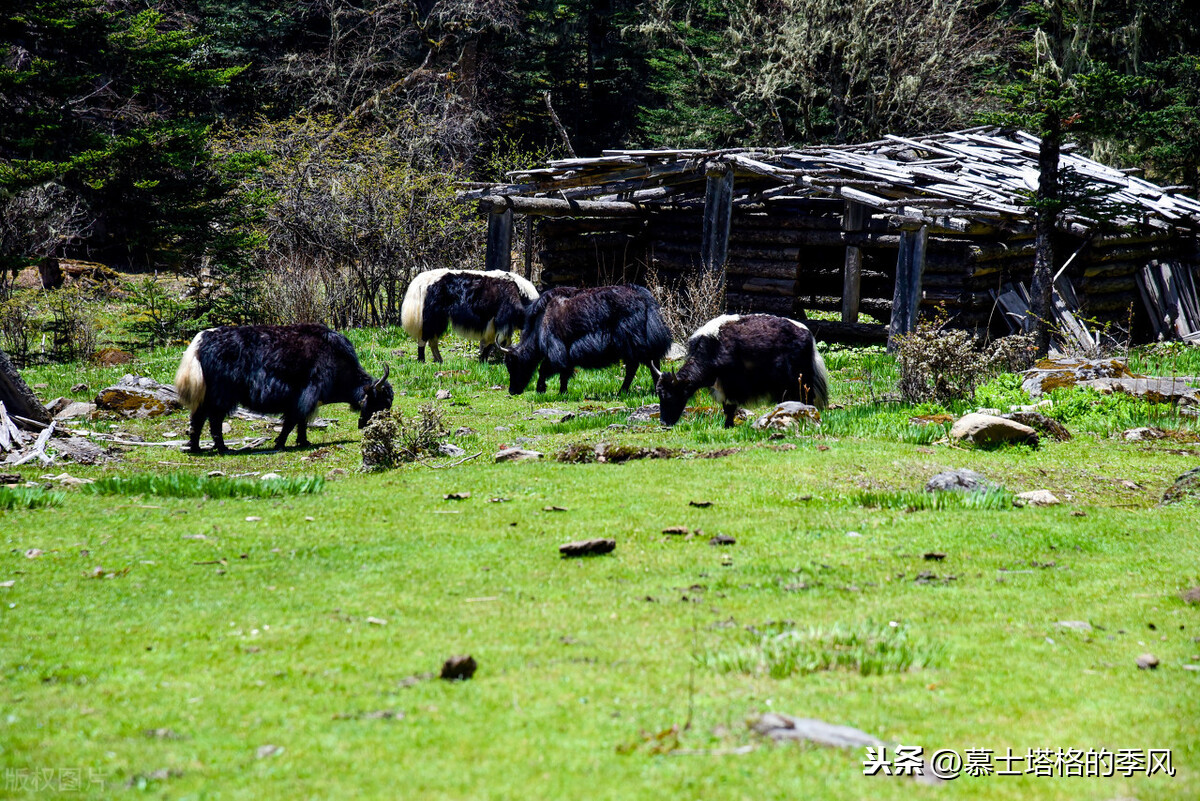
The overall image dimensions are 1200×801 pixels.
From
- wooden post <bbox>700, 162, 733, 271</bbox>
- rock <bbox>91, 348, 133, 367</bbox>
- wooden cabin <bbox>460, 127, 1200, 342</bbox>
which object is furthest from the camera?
rock <bbox>91, 348, 133, 367</bbox>

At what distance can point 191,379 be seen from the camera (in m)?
10.9

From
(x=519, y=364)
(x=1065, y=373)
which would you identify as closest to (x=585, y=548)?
(x=1065, y=373)

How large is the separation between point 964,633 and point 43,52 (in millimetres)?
23782

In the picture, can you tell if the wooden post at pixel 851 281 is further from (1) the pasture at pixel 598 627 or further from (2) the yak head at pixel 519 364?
(1) the pasture at pixel 598 627

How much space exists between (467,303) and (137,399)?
6.17 meters

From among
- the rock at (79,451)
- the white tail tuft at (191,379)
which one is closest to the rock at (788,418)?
the white tail tuft at (191,379)

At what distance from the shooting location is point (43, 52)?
22.3 meters

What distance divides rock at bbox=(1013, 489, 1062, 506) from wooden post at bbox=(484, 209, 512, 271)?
13.9 metres

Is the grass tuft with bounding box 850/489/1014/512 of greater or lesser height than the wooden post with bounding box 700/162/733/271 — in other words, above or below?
below

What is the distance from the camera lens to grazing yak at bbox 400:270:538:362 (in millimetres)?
17938

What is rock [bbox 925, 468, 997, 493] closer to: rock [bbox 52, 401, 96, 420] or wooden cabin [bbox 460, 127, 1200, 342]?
wooden cabin [bbox 460, 127, 1200, 342]

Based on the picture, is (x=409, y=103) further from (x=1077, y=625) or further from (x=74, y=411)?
(x=1077, y=625)

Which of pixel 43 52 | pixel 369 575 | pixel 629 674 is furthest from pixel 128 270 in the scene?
pixel 629 674

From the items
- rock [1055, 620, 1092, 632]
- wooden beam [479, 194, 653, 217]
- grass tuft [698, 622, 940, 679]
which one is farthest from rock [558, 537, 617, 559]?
wooden beam [479, 194, 653, 217]
